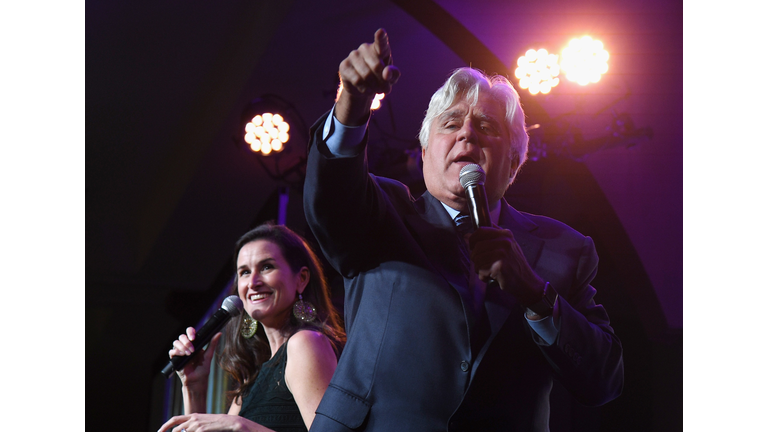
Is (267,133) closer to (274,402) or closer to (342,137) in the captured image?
(274,402)

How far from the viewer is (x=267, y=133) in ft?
10.3

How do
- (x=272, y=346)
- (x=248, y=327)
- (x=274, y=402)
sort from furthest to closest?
(x=248, y=327)
(x=272, y=346)
(x=274, y=402)

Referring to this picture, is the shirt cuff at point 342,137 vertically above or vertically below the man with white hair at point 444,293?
above

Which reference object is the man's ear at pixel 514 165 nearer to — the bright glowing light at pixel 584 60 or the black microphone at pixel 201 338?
the black microphone at pixel 201 338

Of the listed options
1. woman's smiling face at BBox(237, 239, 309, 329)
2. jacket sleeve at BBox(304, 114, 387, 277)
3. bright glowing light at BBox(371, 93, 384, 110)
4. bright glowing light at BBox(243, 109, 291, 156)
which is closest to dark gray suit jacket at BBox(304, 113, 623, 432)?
jacket sleeve at BBox(304, 114, 387, 277)

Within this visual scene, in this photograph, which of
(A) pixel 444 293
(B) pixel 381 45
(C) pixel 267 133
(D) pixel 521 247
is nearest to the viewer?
(B) pixel 381 45

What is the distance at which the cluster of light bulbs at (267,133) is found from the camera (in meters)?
3.12

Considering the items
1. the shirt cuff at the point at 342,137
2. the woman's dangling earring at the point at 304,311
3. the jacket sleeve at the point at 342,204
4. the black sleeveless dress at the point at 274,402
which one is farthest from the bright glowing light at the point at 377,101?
the shirt cuff at the point at 342,137

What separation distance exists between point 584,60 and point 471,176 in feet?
5.88

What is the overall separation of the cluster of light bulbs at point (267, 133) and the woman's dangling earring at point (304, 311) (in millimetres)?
1256

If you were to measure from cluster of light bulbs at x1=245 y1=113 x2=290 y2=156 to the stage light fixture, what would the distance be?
1.20 m

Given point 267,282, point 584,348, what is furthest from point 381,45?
point 267,282

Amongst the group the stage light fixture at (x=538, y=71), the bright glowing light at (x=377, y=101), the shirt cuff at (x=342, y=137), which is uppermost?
the stage light fixture at (x=538, y=71)

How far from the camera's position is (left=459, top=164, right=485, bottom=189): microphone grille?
119 cm
